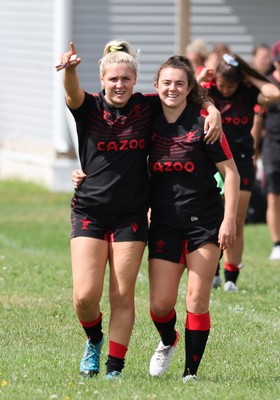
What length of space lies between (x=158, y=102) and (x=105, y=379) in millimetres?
1712

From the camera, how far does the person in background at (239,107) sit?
33.9 feet

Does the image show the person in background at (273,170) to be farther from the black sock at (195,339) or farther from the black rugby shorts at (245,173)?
the black sock at (195,339)

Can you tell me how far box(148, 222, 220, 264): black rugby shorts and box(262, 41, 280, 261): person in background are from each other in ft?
22.1

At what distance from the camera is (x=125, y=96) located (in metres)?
6.90

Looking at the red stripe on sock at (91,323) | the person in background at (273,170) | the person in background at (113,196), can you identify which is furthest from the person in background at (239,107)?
the red stripe on sock at (91,323)

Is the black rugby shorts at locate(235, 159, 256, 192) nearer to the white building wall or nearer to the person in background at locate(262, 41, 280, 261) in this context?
the person in background at locate(262, 41, 280, 261)

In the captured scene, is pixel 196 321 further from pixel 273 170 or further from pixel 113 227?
pixel 273 170

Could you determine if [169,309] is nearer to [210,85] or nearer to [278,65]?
[210,85]

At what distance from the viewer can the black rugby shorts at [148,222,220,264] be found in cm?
694

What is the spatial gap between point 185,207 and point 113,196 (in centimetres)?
44

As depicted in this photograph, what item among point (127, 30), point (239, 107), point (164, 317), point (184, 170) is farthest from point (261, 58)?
point (164, 317)

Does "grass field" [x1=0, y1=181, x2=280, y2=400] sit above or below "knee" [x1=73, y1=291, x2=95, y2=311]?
below

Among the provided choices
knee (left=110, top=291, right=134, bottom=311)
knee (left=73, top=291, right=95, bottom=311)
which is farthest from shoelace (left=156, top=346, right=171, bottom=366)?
knee (left=73, top=291, right=95, bottom=311)

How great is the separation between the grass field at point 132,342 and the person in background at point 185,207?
0.40 metres
